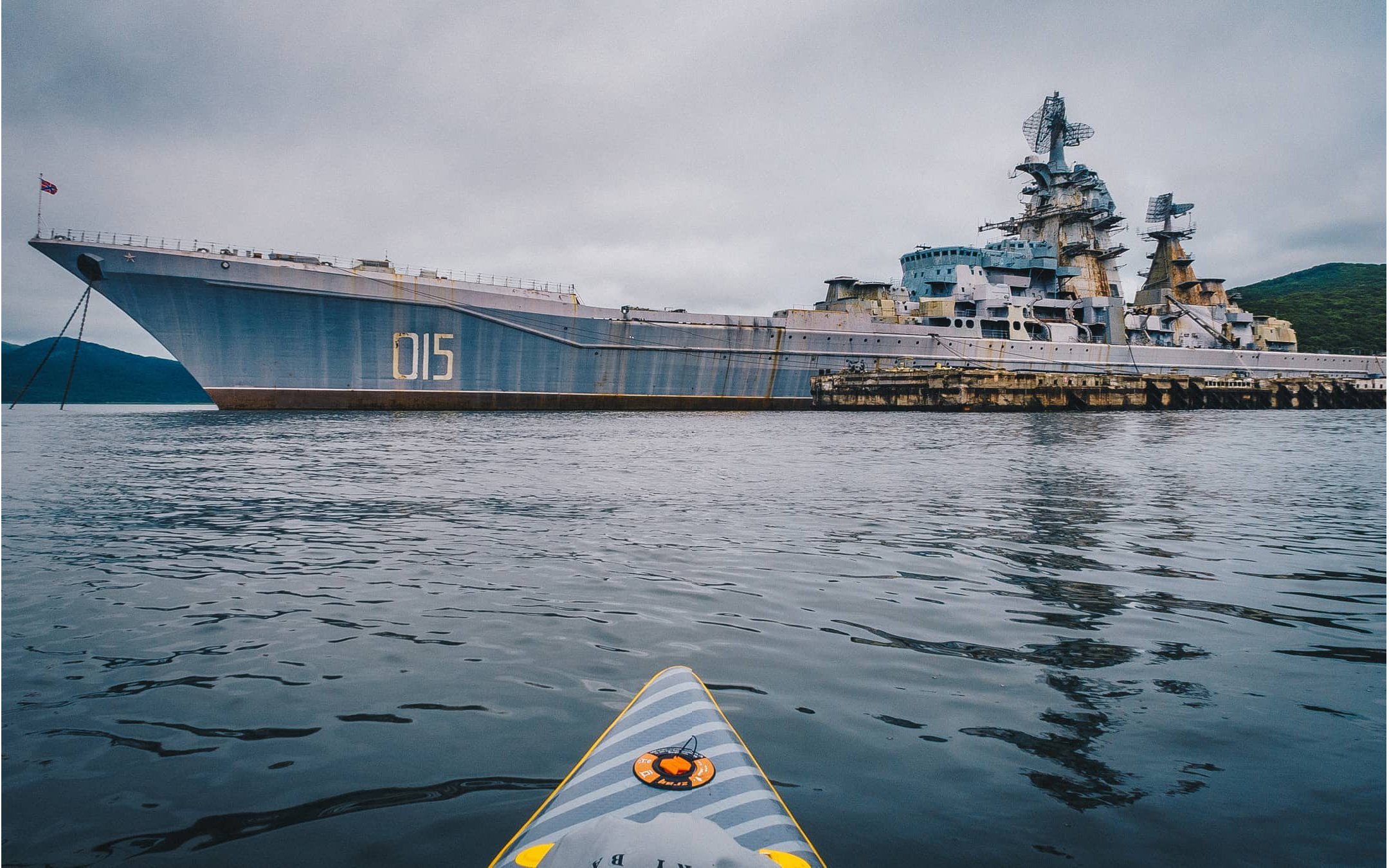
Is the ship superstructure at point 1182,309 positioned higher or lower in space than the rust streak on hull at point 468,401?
higher

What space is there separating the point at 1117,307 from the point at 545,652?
5436cm

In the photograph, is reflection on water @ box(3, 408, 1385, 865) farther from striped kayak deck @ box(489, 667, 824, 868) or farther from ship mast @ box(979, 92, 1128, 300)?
ship mast @ box(979, 92, 1128, 300)

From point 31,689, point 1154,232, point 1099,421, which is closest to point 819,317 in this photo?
point 1099,421

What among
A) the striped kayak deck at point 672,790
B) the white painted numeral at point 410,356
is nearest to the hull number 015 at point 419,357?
the white painted numeral at point 410,356

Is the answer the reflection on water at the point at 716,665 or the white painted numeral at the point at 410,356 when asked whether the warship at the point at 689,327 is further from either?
the reflection on water at the point at 716,665

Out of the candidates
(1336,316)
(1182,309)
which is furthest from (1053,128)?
(1336,316)

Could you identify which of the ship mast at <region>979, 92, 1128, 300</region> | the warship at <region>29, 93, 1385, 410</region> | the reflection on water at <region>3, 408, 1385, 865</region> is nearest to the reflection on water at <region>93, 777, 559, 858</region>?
the reflection on water at <region>3, 408, 1385, 865</region>

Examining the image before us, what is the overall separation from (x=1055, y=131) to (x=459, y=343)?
4342 centimetres

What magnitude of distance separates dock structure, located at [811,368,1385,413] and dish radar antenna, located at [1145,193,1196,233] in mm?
15959

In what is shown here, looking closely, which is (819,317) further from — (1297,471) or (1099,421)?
(1297,471)

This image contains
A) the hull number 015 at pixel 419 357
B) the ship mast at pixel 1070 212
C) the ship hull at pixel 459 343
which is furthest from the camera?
the ship mast at pixel 1070 212

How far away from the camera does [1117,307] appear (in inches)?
1918

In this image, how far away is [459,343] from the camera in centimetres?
3419

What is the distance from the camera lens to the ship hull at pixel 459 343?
97.1 ft
